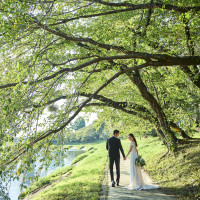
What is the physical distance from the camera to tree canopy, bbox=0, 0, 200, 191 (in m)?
5.38

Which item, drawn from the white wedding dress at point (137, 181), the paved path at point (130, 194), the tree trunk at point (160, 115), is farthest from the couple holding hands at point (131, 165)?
the tree trunk at point (160, 115)

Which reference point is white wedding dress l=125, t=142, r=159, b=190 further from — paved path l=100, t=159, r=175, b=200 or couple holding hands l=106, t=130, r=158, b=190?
paved path l=100, t=159, r=175, b=200

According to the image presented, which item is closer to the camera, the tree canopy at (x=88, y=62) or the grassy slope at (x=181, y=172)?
the tree canopy at (x=88, y=62)

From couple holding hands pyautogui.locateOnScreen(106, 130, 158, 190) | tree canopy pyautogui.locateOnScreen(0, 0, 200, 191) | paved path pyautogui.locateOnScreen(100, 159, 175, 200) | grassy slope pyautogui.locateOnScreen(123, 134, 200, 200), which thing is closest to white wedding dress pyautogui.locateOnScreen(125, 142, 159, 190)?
couple holding hands pyautogui.locateOnScreen(106, 130, 158, 190)

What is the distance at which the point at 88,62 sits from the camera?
6629 millimetres

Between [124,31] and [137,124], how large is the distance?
785 centimetres

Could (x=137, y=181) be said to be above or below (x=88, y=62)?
below

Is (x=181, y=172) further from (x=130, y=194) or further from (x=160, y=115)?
(x=160, y=115)

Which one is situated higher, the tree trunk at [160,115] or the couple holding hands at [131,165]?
the tree trunk at [160,115]

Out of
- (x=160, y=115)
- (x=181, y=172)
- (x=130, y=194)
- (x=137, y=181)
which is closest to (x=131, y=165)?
(x=137, y=181)

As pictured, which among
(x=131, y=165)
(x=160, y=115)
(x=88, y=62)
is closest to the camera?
(x=88, y=62)

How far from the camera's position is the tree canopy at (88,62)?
538cm

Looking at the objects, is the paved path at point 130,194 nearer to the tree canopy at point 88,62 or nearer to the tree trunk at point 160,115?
the tree canopy at point 88,62

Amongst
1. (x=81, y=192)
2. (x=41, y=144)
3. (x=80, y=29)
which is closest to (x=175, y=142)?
(x=81, y=192)
